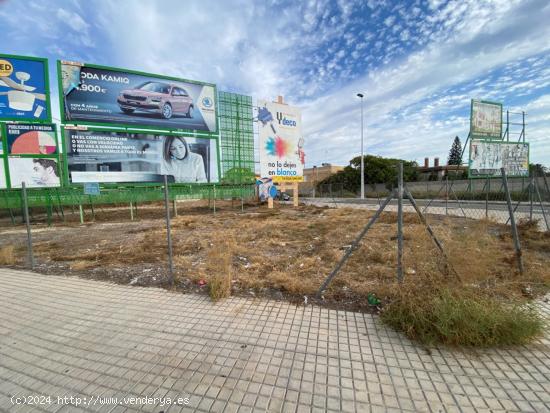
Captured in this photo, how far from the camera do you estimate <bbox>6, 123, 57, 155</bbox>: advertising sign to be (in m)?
12.0

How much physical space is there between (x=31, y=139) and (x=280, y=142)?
1373 centimetres

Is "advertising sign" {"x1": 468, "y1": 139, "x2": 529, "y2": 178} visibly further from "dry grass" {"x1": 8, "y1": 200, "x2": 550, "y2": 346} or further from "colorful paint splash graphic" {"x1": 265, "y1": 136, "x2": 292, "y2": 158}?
"colorful paint splash graphic" {"x1": 265, "y1": 136, "x2": 292, "y2": 158}

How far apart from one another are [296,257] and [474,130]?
1582 centimetres

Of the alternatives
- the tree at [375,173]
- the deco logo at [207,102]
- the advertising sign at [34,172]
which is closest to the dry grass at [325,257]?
the advertising sign at [34,172]

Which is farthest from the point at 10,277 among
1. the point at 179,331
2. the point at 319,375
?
the point at 319,375

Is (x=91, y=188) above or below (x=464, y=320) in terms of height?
above

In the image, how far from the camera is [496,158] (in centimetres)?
1557

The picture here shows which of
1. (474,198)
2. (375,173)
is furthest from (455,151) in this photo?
(474,198)

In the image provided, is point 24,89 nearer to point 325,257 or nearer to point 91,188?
point 91,188

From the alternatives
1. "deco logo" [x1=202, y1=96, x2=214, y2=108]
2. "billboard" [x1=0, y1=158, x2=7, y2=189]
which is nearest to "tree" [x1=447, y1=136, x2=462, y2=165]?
"deco logo" [x1=202, y1=96, x2=214, y2=108]

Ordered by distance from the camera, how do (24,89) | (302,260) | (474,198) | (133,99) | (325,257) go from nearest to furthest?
(302,260)
(325,257)
(24,89)
(133,99)
(474,198)

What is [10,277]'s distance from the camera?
504 centimetres

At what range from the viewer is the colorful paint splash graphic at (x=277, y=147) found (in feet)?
57.5

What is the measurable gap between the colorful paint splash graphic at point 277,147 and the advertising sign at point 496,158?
11.4 meters
